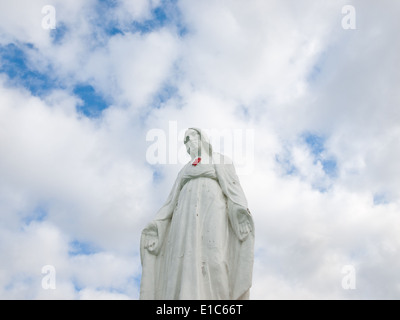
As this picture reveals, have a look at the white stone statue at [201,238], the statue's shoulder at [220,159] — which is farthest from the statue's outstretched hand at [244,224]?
the statue's shoulder at [220,159]

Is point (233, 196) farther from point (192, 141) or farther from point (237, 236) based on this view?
point (192, 141)

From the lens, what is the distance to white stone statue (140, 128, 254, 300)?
10273 millimetres

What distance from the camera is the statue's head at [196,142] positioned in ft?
42.1

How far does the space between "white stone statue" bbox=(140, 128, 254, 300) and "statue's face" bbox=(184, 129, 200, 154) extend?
38 millimetres

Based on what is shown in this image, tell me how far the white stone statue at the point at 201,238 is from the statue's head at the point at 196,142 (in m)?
0.03

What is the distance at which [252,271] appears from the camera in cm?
1044

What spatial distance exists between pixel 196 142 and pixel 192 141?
0.39 feet

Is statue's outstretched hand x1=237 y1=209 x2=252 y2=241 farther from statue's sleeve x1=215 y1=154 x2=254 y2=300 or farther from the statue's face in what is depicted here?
the statue's face

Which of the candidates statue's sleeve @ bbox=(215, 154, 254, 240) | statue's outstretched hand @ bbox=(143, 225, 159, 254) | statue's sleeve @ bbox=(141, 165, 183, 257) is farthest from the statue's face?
statue's outstretched hand @ bbox=(143, 225, 159, 254)

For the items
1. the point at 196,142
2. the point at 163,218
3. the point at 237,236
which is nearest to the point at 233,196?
the point at 237,236
